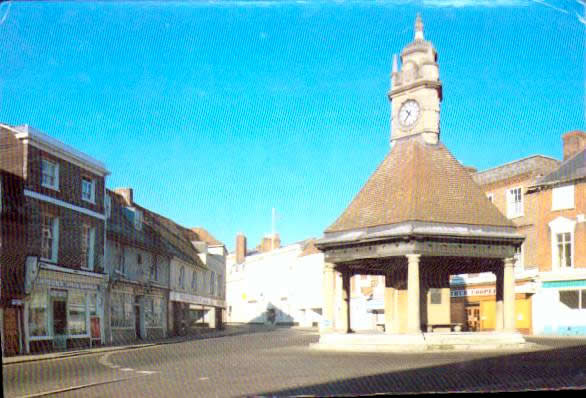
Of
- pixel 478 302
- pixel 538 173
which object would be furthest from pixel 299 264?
pixel 538 173

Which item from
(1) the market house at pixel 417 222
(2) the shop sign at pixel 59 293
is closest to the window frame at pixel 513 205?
(1) the market house at pixel 417 222

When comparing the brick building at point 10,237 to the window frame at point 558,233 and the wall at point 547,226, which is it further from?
the window frame at point 558,233

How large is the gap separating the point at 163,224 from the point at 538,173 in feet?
56.8

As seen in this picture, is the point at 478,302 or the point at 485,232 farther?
the point at 478,302

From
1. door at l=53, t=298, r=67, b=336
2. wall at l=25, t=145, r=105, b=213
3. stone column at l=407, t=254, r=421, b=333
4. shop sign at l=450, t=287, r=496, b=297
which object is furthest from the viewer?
shop sign at l=450, t=287, r=496, b=297

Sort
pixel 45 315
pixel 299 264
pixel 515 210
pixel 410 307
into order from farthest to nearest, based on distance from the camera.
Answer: pixel 299 264 < pixel 515 210 < pixel 410 307 < pixel 45 315

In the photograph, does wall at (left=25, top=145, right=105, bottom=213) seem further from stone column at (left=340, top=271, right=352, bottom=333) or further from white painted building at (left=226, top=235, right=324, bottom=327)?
white painted building at (left=226, top=235, right=324, bottom=327)

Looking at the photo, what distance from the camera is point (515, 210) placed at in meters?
29.0

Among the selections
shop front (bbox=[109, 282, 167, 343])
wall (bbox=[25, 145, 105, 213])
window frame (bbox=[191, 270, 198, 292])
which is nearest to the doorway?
shop front (bbox=[109, 282, 167, 343])

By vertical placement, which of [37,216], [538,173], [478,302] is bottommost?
[478,302]

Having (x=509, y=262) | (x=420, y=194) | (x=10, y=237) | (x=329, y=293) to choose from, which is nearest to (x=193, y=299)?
(x=329, y=293)

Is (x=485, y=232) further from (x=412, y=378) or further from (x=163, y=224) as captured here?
(x=163, y=224)

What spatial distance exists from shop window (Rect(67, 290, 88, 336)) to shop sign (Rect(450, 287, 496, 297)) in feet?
93.8

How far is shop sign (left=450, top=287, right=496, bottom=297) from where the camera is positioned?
35.9 m
